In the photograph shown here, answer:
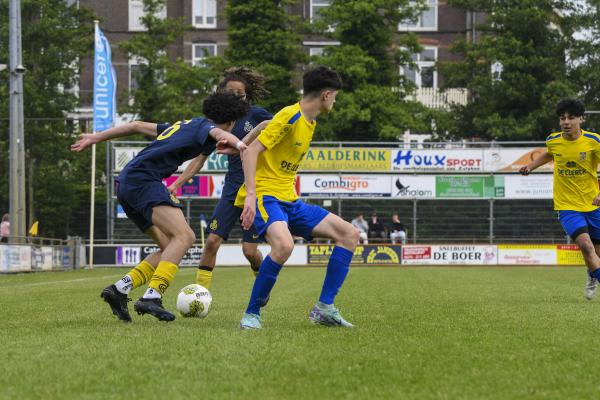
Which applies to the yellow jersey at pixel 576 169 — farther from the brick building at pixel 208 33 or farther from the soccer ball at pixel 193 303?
the brick building at pixel 208 33

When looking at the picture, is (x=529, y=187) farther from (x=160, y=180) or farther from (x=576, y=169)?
(x=160, y=180)

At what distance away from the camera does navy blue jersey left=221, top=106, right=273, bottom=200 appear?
1046 centimetres

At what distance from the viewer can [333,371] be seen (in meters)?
5.38

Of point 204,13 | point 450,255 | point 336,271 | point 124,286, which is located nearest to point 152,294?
point 124,286

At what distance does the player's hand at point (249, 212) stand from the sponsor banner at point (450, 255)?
2895 centimetres

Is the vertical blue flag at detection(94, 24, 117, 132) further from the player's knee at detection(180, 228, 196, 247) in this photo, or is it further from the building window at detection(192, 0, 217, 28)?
the player's knee at detection(180, 228, 196, 247)

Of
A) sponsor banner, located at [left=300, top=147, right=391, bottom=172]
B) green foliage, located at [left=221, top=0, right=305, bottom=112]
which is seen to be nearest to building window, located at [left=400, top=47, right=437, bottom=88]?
green foliage, located at [left=221, top=0, right=305, bottom=112]

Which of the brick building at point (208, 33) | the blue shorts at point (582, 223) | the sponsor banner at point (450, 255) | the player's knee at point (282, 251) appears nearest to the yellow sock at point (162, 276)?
the player's knee at point (282, 251)

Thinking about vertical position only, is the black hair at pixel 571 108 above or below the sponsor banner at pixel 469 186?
above

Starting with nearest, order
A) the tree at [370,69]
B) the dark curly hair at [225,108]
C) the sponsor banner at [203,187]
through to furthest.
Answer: the dark curly hair at [225,108]
the sponsor banner at [203,187]
the tree at [370,69]

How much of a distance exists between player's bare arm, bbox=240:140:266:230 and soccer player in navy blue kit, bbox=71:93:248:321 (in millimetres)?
624

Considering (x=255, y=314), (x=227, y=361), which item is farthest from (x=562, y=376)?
(x=255, y=314)

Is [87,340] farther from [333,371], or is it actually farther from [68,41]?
[68,41]

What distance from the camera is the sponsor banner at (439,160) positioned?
38375 millimetres
